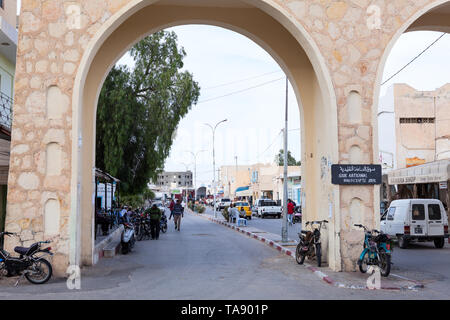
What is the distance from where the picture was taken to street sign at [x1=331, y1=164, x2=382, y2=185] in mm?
10852

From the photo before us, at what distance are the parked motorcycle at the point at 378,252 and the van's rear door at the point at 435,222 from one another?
289 inches

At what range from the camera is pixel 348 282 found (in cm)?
940

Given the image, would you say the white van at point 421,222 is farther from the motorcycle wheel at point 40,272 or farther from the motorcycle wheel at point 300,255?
the motorcycle wheel at point 40,272

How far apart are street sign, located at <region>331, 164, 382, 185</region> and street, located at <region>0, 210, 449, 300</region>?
2255 mm

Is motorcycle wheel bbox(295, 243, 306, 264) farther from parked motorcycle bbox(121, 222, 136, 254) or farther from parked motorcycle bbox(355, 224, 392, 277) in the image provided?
parked motorcycle bbox(121, 222, 136, 254)

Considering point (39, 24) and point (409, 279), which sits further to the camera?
point (39, 24)

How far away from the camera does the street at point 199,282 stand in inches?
325

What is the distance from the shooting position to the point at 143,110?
24.9 metres

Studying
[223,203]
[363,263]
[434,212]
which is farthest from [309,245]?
[223,203]

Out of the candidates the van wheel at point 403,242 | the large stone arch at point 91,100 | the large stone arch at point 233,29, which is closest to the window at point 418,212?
the van wheel at point 403,242

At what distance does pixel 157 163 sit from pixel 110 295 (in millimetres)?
17459

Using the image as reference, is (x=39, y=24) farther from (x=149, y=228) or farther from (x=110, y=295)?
(x=149, y=228)

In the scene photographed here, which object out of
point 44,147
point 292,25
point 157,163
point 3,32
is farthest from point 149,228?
point 292,25
